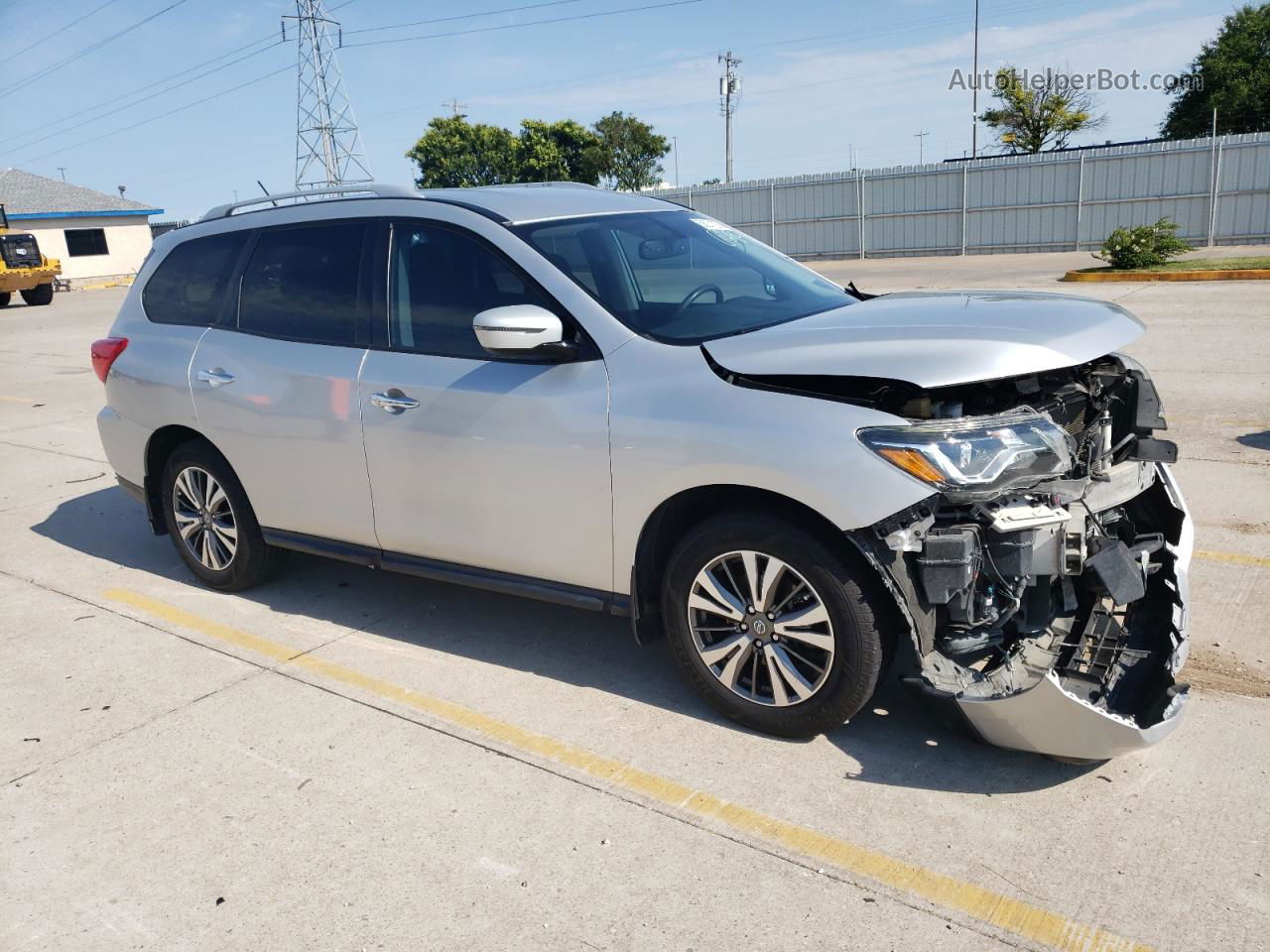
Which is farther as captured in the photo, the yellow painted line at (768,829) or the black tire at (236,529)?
the black tire at (236,529)

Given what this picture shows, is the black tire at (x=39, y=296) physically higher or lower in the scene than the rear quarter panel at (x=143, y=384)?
lower

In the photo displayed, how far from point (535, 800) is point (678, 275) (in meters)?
2.20

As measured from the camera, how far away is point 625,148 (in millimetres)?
70312

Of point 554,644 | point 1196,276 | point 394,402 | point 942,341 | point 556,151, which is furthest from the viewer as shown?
point 556,151

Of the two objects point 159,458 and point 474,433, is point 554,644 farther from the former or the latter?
point 159,458

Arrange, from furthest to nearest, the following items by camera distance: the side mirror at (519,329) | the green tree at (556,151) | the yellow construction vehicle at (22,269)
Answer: the green tree at (556,151), the yellow construction vehicle at (22,269), the side mirror at (519,329)

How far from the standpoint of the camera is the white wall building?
5003 cm

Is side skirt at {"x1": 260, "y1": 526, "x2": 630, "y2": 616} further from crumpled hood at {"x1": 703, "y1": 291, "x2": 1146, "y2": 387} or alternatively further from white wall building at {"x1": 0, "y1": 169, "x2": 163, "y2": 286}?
white wall building at {"x1": 0, "y1": 169, "x2": 163, "y2": 286}

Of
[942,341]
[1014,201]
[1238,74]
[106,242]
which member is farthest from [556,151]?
[942,341]

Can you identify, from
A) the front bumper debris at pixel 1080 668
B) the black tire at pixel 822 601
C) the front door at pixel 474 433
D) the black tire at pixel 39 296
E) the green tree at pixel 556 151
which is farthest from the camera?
the green tree at pixel 556 151

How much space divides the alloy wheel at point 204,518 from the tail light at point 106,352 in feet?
2.64

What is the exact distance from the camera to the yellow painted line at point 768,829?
2.81 metres

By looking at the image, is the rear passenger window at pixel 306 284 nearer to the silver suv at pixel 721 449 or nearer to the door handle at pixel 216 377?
the silver suv at pixel 721 449

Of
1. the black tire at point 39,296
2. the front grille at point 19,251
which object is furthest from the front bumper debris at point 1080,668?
the black tire at point 39,296
